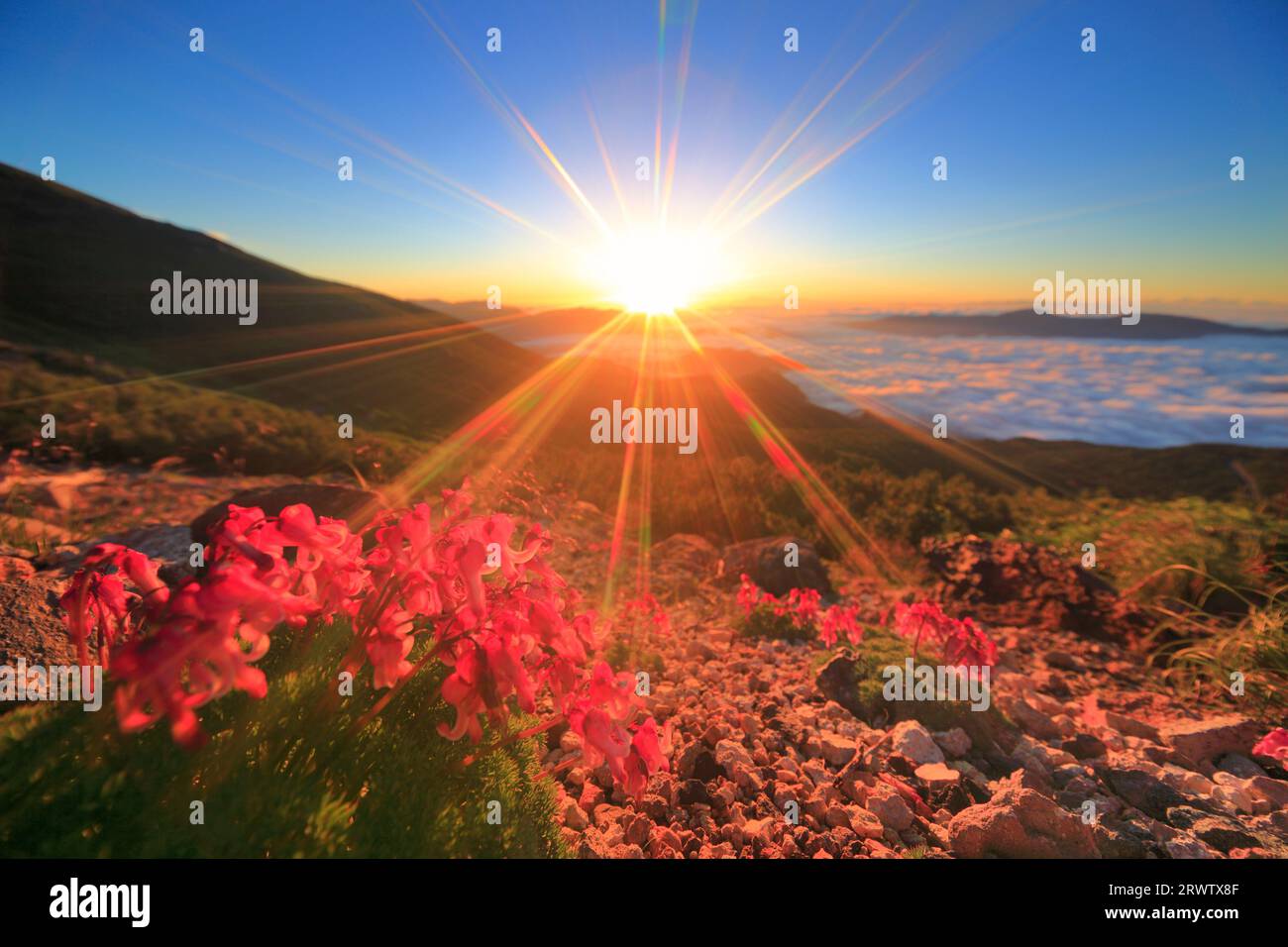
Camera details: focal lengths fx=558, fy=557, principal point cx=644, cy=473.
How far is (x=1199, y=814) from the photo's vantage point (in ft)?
11.2

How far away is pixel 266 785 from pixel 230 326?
50.1 meters

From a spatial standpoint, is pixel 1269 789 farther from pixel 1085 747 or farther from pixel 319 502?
pixel 319 502

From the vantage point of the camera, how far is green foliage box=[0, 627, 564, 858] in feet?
4.92

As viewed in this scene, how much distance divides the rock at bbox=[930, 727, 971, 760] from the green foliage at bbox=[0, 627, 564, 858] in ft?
10.6

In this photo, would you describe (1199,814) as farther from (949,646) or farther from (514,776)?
(514,776)

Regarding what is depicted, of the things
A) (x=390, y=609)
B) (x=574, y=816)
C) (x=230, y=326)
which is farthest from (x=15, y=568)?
(x=230, y=326)

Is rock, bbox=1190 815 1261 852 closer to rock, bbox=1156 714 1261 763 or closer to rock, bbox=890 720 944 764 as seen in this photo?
rock, bbox=1156 714 1261 763

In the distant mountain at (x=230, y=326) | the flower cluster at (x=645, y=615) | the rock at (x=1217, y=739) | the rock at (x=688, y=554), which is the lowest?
the rock at (x=1217, y=739)

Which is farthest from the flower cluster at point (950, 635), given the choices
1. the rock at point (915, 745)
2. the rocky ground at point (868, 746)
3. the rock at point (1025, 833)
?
the rock at point (1025, 833)

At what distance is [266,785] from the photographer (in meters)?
1.65

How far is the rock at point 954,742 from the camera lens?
13.2 ft

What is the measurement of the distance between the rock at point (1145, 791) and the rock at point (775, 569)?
13.1 feet

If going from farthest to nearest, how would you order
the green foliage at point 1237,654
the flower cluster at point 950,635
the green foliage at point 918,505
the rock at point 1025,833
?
the green foliage at point 918,505, the green foliage at point 1237,654, the flower cluster at point 950,635, the rock at point 1025,833

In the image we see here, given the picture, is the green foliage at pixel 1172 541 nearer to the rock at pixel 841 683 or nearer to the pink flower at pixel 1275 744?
the pink flower at pixel 1275 744
